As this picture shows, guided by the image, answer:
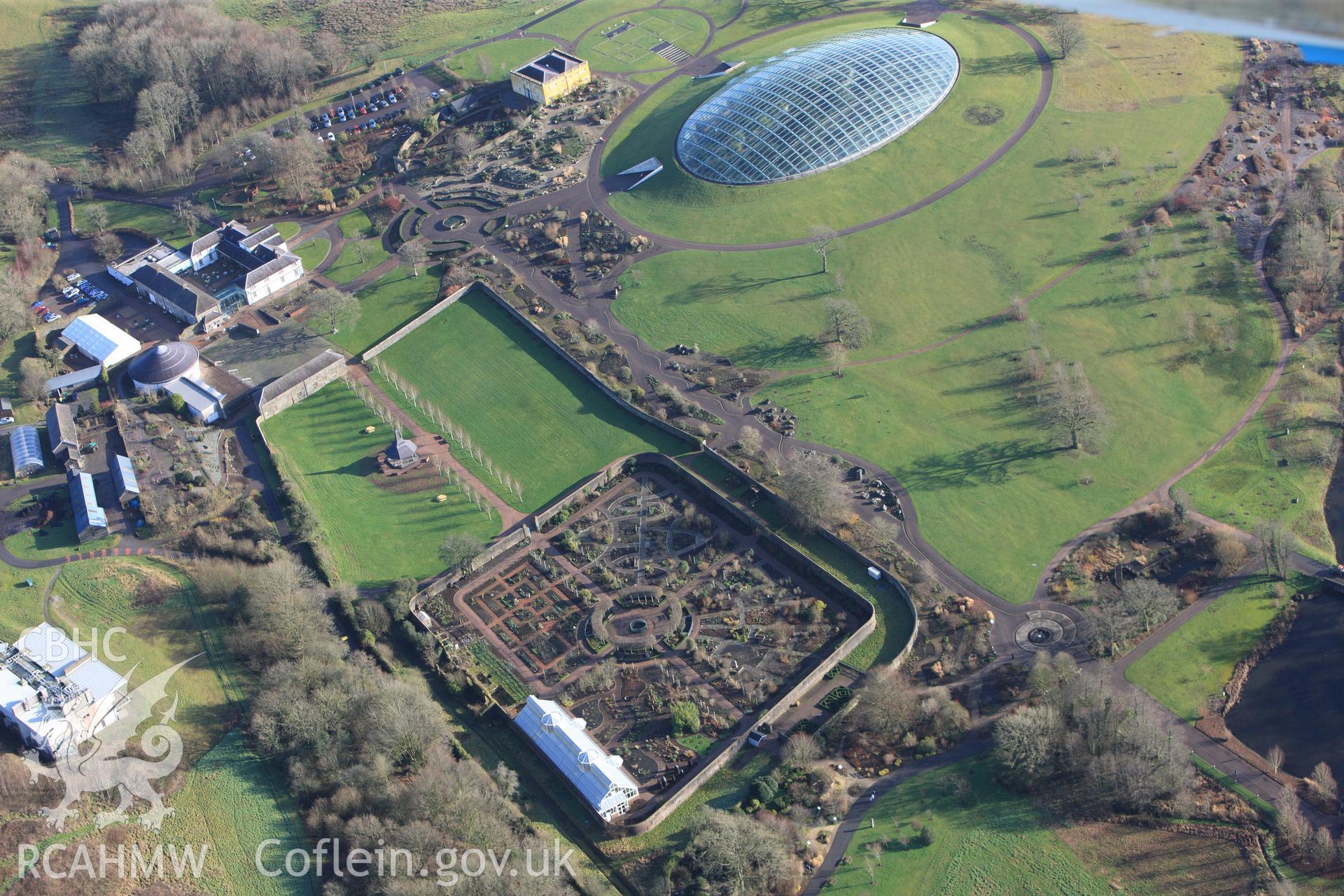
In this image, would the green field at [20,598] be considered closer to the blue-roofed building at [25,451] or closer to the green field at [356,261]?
the blue-roofed building at [25,451]

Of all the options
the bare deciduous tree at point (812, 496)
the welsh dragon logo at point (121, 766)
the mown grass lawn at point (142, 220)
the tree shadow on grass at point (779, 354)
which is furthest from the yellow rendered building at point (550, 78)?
the welsh dragon logo at point (121, 766)

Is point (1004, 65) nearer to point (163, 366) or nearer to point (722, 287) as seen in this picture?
point (722, 287)

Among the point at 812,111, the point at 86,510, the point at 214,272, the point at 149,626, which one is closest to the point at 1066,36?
the point at 812,111

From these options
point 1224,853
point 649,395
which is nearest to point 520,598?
point 649,395

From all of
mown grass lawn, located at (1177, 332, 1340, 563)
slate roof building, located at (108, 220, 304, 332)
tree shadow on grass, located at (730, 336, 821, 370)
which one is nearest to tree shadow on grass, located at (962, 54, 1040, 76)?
tree shadow on grass, located at (730, 336, 821, 370)

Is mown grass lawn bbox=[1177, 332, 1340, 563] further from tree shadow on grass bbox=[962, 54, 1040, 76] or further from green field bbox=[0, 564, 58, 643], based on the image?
green field bbox=[0, 564, 58, 643]

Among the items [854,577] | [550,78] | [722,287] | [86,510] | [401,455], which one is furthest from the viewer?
[550,78]
